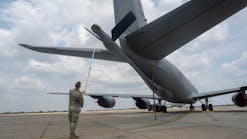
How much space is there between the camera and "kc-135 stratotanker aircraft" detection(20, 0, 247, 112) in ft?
31.5

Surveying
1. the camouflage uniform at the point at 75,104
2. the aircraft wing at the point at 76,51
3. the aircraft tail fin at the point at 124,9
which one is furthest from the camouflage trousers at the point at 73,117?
the aircraft tail fin at the point at 124,9

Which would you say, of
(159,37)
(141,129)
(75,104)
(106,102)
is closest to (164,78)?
(106,102)

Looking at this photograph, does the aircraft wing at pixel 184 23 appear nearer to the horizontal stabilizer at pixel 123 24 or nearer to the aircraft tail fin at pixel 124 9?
the horizontal stabilizer at pixel 123 24

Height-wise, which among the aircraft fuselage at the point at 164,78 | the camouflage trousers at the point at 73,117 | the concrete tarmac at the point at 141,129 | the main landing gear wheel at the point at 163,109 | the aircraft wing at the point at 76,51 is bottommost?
the concrete tarmac at the point at 141,129

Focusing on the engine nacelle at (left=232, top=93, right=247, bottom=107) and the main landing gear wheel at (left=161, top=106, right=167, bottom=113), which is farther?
the main landing gear wheel at (left=161, top=106, right=167, bottom=113)

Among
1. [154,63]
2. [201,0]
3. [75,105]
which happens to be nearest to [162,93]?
[154,63]

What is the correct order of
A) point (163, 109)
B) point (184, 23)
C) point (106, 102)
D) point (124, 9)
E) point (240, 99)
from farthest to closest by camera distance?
point (163, 109) → point (106, 102) → point (240, 99) → point (124, 9) → point (184, 23)

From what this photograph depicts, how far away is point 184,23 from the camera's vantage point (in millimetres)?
10219

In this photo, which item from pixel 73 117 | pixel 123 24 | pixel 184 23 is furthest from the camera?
pixel 123 24

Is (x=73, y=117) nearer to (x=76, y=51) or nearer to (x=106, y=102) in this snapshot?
(x=76, y=51)

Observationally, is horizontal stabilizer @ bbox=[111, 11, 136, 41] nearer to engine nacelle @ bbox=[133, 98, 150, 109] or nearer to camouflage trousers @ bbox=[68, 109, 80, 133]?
camouflage trousers @ bbox=[68, 109, 80, 133]

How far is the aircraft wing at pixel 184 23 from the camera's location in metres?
9.30

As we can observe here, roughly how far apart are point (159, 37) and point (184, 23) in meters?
1.60

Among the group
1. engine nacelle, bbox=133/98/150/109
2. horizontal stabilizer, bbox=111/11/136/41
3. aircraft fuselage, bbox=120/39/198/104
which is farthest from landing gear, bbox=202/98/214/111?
horizontal stabilizer, bbox=111/11/136/41
